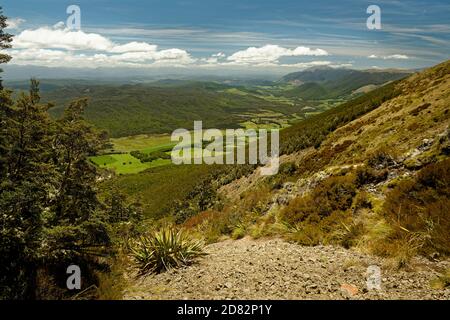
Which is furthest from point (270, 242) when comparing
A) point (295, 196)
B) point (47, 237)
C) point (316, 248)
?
point (47, 237)

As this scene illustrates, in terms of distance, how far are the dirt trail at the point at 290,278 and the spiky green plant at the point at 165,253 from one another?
340mm

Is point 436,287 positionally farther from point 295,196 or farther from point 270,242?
point 295,196

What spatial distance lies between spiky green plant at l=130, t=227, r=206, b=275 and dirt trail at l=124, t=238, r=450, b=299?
34 cm

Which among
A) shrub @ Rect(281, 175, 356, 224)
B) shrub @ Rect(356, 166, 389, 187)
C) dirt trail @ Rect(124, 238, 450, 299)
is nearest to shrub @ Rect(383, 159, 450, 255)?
dirt trail @ Rect(124, 238, 450, 299)

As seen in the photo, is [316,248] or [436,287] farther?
[316,248]

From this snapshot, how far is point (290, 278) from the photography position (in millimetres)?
7227

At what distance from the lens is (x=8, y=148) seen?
8648mm

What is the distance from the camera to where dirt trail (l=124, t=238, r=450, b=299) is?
248 inches

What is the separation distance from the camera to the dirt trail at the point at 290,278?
6.31 meters

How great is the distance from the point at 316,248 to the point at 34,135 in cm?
905

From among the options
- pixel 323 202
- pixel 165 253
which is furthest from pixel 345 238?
pixel 165 253

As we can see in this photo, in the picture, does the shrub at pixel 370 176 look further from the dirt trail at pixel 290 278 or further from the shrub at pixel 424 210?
the dirt trail at pixel 290 278

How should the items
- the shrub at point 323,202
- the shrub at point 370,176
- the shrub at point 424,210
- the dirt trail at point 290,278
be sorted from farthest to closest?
the shrub at point 370,176 → the shrub at point 323,202 → the shrub at point 424,210 → the dirt trail at point 290,278

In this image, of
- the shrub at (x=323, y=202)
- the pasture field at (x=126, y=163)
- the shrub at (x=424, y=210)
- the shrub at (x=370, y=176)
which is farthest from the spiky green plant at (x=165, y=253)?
the pasture field at (x=126, y=163)
